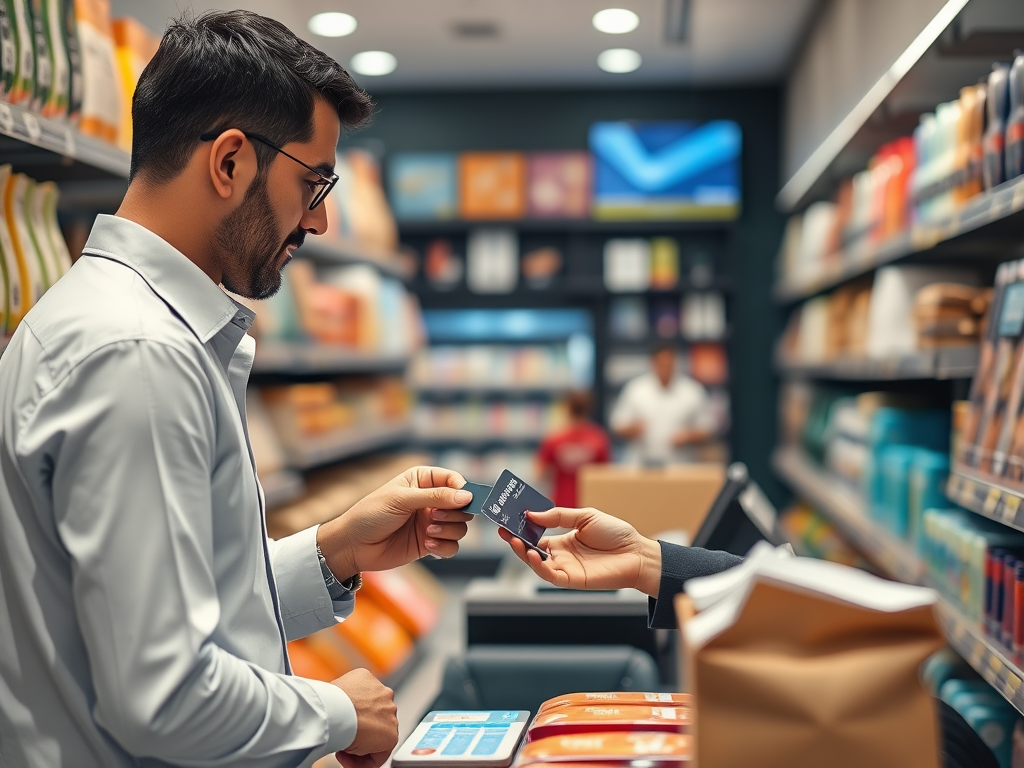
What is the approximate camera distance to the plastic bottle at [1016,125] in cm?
238

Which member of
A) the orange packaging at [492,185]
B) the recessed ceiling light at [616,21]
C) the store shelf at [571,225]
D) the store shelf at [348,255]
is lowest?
the store shelf at [348,255]

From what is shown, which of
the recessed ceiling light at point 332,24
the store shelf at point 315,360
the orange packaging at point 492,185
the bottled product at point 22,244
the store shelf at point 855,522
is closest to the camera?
the bottled product at point 22,244

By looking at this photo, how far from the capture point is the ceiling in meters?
6.26

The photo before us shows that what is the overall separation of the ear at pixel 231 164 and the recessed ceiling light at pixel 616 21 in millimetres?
5276

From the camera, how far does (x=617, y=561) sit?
5.47 ft

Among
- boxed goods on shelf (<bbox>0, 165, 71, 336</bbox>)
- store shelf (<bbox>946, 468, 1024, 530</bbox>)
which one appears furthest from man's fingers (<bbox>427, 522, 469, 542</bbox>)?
store shelf (<bbox>946, 468, 1024, 530</bbox>)

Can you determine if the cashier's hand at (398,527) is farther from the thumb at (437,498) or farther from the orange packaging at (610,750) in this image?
the orange packaging at (610,750)

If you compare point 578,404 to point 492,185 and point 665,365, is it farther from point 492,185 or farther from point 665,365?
point 492,185

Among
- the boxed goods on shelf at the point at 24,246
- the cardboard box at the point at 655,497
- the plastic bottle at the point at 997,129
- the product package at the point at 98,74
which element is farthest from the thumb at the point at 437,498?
the cardboard box at the point at 655,497

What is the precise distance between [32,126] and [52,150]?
0.15 m

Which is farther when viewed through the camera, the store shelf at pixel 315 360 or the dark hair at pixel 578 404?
the dark hair at pixel 578 404

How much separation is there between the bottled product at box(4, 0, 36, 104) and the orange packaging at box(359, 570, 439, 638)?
3691mm

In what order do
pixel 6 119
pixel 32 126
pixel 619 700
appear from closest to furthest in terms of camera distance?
pixel 619 700 < pixel 6 119 < pixel 32 126

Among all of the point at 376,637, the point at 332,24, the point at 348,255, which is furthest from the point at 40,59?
the point at 332,24
